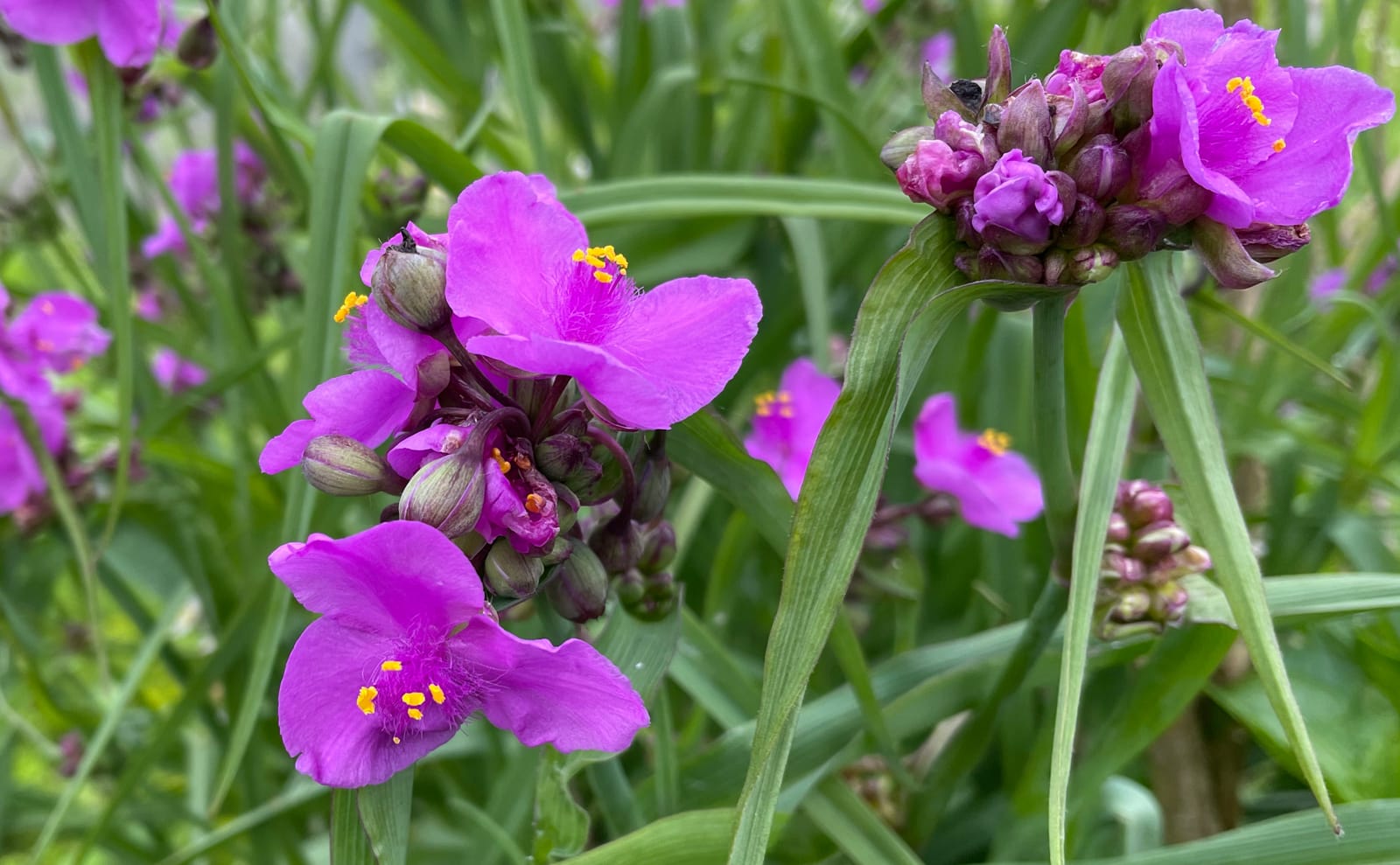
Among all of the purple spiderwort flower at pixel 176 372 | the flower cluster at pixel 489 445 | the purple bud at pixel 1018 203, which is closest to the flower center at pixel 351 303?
the flower cluster at pixel 489 445

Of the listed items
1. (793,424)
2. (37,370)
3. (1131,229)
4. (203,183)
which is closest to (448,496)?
(1131,229)

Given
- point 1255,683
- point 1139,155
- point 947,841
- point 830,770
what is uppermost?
point 1139,155

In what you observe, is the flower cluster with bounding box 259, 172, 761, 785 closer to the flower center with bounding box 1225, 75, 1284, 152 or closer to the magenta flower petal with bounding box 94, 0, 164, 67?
the flower center with bounding box 1225, 75, 1284, 152

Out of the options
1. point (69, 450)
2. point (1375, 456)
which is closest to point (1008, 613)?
point (1375, 456)

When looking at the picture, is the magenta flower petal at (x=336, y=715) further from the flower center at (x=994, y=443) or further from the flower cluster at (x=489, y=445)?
the flower center at (x=994, y=443)

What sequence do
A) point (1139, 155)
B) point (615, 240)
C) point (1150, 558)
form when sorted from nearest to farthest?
point (1139, 155)
point (1150, 558)
point (615, 240)

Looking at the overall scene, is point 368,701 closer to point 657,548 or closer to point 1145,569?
point 657,548

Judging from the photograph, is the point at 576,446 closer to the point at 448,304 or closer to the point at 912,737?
the point at 448,304
